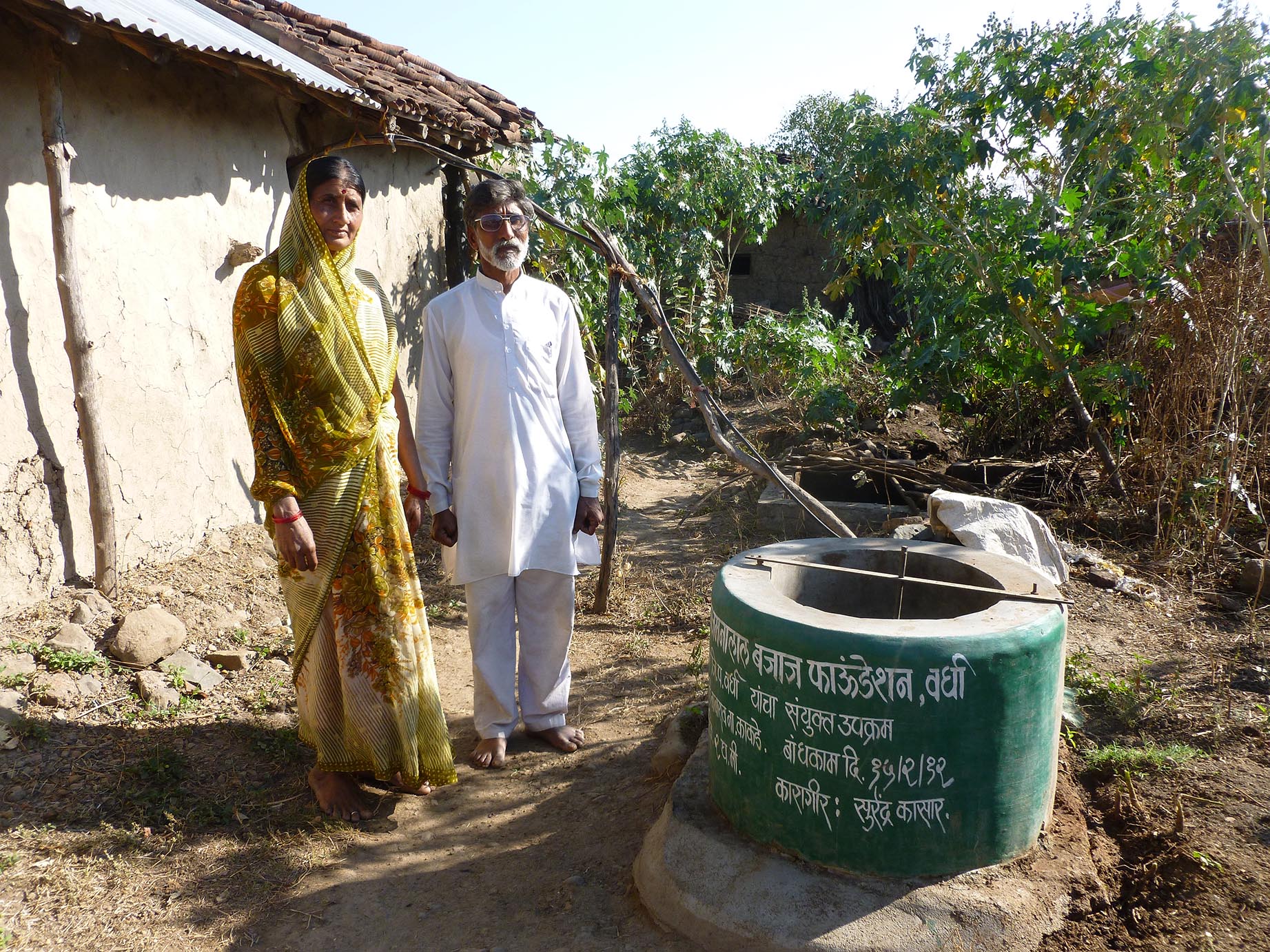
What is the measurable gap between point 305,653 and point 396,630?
0.96 feet

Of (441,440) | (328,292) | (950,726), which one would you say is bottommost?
(950,726)

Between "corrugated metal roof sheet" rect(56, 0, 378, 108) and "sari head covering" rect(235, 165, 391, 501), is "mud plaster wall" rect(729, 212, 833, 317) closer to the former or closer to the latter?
"corrugated metal roof sheet" rect(56, 0, 378, 108)

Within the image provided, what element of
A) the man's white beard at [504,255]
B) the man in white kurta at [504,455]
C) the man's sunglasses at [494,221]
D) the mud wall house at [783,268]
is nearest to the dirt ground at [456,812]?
the man in white kurta at [504,455]

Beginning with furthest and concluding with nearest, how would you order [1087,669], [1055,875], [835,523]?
1. [835,523]
2. [1087,669]
3. [1055,875]

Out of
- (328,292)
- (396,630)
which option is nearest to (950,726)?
(396,630)

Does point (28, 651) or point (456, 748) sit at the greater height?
point (28, 651)

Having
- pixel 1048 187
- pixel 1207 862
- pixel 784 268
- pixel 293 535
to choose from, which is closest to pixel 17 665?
pixel 293 535

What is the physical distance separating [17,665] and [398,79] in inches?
161

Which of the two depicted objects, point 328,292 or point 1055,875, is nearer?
point 1055,875

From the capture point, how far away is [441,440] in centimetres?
322

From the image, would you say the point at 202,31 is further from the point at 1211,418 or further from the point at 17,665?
the point at 1211,418

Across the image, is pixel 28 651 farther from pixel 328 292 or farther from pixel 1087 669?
pixel 1087 669

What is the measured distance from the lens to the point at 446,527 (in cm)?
321

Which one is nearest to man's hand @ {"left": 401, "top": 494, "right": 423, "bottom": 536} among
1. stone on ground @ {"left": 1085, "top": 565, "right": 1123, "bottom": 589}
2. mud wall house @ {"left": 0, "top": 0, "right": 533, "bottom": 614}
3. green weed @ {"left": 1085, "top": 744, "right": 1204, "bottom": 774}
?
mud wall house @ {"left": 0, "top": 0, "right": 533, "bottom": 614}
